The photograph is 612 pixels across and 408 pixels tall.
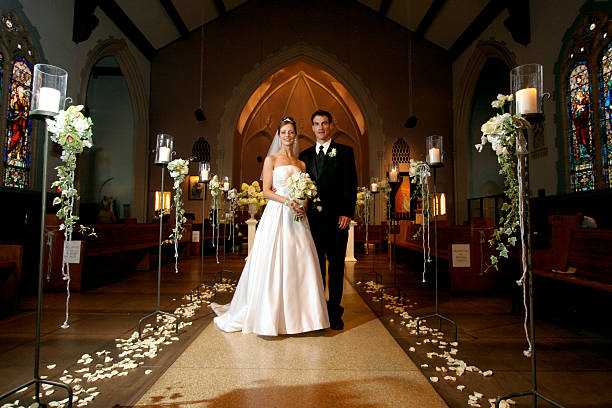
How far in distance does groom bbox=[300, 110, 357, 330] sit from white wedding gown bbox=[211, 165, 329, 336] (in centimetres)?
18

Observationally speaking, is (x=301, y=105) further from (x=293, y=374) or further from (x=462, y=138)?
(x=293, y=374)

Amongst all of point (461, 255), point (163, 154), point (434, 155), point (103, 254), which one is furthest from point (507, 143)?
point (103, 254)

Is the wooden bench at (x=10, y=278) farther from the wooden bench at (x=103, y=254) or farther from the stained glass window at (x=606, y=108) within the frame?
the stained glass window at (x=606, y=108)

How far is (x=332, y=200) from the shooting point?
8.99 feet

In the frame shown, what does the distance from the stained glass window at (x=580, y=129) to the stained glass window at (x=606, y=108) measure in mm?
192

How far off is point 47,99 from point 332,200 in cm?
194

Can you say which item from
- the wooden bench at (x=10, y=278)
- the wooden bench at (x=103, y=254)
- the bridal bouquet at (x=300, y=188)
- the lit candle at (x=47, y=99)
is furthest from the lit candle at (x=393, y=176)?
the wooden bench at (x=10, y=278)

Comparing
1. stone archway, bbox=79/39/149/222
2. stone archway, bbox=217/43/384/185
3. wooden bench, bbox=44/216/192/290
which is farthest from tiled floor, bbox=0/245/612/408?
stone archway, bbox=217/43/384/185

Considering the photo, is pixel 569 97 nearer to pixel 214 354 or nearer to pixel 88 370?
pixel 214 354

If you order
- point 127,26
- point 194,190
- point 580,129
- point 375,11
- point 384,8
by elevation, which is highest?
point 375,11

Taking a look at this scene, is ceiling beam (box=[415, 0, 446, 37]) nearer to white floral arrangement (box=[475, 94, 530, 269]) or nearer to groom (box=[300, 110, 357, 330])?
groom (box=[300, 110, 357, 330])

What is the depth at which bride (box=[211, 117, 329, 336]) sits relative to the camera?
7.69 feet

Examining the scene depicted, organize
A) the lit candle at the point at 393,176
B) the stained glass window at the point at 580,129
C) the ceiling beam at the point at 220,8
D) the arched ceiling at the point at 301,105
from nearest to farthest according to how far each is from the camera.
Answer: the lit candle at the point at 393,176, the stained glass window at the point at 580,129, the ceiling beam at the point at 220,8, the arched ceiling at the point at 301,105

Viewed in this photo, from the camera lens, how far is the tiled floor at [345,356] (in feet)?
5.08
